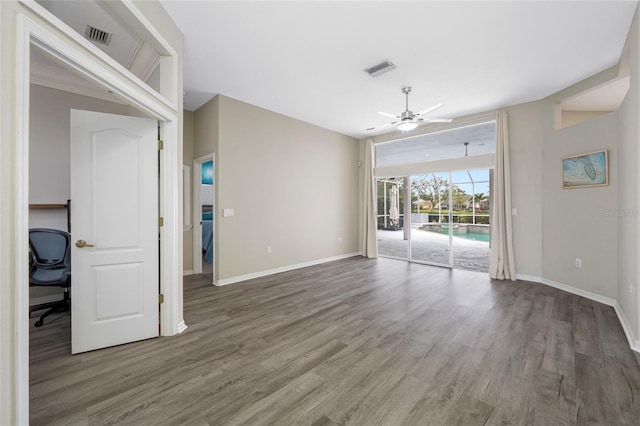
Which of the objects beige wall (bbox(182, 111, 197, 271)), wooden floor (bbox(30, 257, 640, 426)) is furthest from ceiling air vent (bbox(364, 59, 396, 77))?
beige wall (bbox(182, 111, 197, 271))

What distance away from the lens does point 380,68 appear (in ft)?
11.2

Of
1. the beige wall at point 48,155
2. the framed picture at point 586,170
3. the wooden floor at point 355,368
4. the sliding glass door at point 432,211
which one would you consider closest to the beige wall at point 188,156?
the beige wall at point 48,155

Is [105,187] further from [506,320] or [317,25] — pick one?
[506,320]

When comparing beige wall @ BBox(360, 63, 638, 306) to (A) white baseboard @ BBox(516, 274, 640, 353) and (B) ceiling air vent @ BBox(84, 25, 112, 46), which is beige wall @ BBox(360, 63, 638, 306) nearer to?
→ (A) white baseboard @ BBox(516, 274, 640, 353)

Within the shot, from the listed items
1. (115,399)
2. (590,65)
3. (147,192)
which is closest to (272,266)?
(147,192)

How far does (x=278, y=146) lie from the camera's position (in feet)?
16.9

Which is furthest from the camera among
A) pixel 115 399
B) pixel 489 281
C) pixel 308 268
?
pixel 308 268

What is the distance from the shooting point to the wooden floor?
1.64 m

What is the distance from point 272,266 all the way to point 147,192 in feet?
9.57

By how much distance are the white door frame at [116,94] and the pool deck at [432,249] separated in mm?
5300

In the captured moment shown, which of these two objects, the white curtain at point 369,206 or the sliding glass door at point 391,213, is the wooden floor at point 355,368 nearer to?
the white curtain at point 369,206

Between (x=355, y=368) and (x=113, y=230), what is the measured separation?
99.5 inches

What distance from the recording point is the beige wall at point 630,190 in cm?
244

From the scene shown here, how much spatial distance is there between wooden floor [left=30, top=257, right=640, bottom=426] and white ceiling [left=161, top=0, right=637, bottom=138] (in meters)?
3.18
